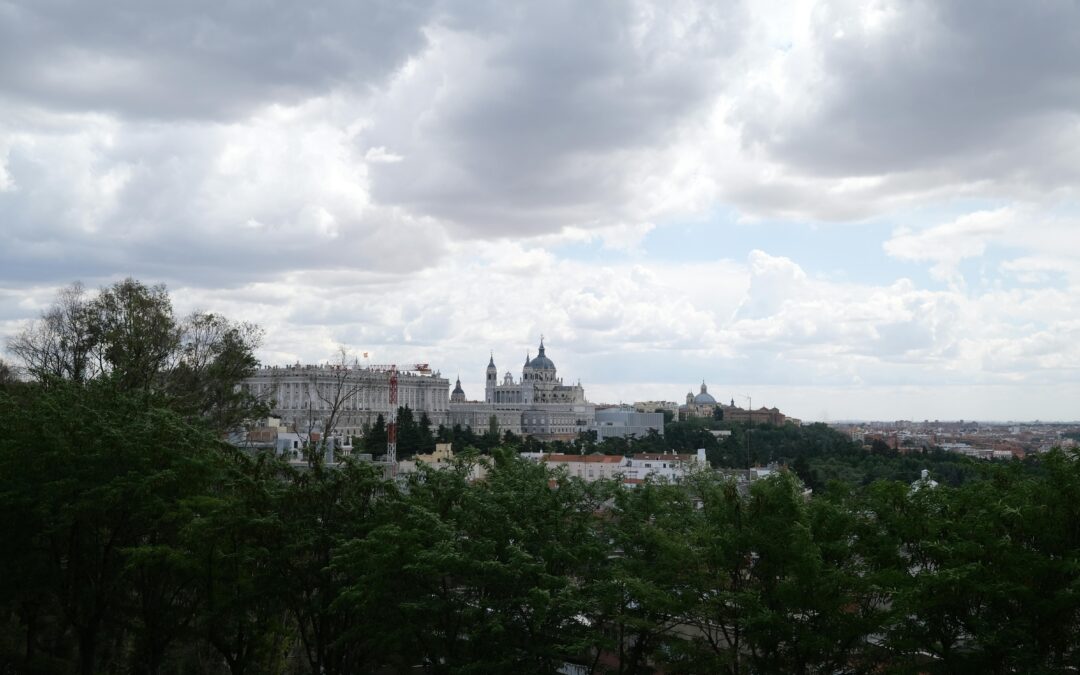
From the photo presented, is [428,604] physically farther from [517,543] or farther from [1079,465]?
[1079,465]

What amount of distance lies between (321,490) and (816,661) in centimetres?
1001

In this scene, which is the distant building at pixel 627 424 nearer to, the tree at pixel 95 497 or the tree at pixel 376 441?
the tree at pixel 376 441

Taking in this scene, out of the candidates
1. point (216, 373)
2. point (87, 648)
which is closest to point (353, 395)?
point (216, 373)

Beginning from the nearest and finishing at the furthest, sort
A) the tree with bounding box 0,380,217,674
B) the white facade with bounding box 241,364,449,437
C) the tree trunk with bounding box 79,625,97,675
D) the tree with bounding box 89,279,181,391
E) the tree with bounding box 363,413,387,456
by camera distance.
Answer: the tree with bounding box 0,380,217,674, the tree trunk with bounding box 79,625,97,675, the tree with bounding box 89,279,181,391, the tree with bounding box 363,413,387,456, the white facade with bounding box 241,364,449,437

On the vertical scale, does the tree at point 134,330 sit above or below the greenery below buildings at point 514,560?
above

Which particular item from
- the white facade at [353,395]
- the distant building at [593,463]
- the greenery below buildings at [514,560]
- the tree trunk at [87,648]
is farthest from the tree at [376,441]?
the tree trunk at [87,648]

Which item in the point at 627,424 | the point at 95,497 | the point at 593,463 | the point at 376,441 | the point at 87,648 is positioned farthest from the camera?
the point at 627,424

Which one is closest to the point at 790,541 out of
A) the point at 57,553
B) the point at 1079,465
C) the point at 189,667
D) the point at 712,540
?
the point at 712,540

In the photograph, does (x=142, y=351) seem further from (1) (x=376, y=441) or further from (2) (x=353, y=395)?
(2) (x=353, y=395)

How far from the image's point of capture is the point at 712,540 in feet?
55.5

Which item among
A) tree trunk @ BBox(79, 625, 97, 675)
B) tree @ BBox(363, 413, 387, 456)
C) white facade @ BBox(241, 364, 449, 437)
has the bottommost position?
tree trunk @ BBox(79, 625, 97, 675)

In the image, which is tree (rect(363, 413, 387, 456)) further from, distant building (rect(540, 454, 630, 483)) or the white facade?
the white facade

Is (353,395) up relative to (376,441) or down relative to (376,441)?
up

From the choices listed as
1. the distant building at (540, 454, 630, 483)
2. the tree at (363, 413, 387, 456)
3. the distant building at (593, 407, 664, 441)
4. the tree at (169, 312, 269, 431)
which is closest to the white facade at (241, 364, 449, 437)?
the tree at (363, 413, 387, 456)
